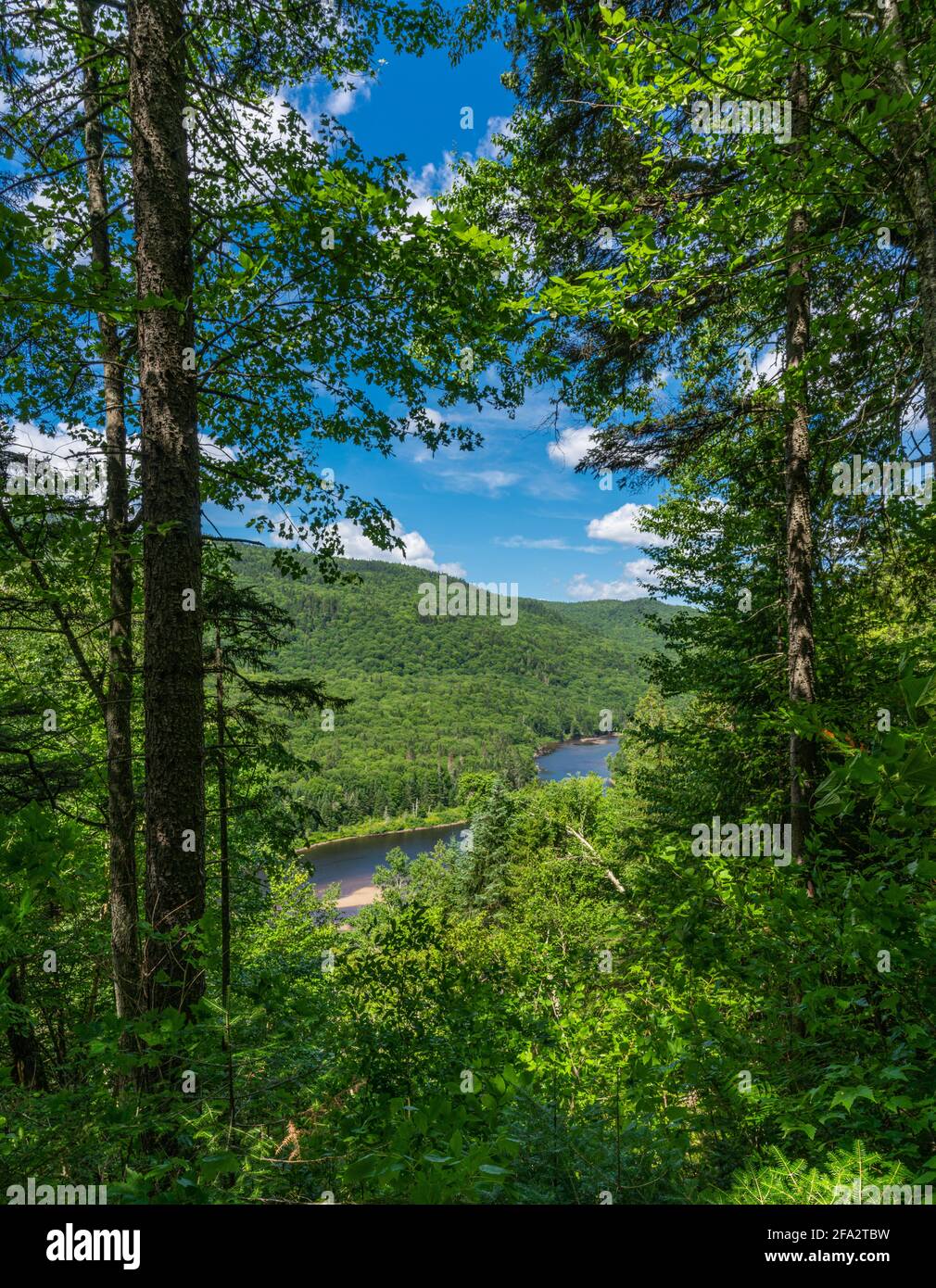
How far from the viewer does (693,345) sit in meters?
5.55

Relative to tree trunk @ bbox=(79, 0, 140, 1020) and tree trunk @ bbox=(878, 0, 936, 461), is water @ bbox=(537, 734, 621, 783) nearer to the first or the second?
tree trunk @ bbox=(79, 0, 140, 1020)

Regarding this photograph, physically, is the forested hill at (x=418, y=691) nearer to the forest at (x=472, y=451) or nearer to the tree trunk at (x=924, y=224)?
the forest at (x=472, y=451)

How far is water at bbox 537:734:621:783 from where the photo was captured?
89188 mm

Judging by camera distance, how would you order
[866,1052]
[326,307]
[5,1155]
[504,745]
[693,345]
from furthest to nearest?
[504,745]
[693,345]
[326,307]
[866,1052]
[5,1155]

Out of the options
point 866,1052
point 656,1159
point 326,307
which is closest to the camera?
point 656,1159

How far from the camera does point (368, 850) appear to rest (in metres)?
76.4

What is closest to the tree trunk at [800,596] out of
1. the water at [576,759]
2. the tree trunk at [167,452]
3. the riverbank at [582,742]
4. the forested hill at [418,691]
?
the tree trunk at [167,452]

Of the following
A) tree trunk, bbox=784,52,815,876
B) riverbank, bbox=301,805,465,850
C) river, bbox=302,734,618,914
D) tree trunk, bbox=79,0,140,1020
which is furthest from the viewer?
riverbank, bbox=301,805,465,850

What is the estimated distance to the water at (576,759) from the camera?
89.2 metres

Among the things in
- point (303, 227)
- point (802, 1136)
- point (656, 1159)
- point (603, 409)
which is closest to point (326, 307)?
point (303, 227)

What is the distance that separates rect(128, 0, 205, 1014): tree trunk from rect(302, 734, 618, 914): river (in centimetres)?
4179

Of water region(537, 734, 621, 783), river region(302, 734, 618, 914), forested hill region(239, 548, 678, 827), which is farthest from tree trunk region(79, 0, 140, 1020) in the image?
water region(537, 734, 621, 783)
